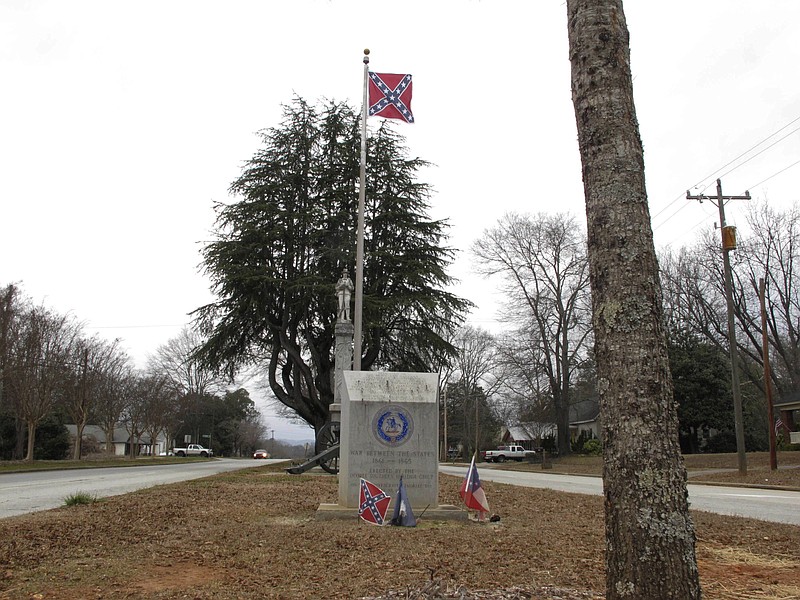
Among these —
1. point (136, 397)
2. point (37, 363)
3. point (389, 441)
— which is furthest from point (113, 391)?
point (389, 441)

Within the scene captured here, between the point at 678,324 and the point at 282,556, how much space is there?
4286cm

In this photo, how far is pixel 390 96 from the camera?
55.3ft

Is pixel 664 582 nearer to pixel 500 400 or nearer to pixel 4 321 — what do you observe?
pixel 4 321

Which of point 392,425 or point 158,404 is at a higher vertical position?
point 158,404

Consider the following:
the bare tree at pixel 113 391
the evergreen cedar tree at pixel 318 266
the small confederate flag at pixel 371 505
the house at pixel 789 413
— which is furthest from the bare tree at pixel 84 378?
the house at pixel 789 413

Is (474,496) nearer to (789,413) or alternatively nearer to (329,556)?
(329,556)

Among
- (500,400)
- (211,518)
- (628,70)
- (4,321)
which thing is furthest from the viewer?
(500,400)

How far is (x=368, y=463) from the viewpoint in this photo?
9344 millimetres

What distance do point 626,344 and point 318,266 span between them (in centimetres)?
2731

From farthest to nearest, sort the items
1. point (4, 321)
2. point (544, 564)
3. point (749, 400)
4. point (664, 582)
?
point (749, 400)
point (4, 321)
point (544, 564)
point (664, 582)

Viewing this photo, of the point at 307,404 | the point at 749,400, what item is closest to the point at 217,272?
the point at 307,404

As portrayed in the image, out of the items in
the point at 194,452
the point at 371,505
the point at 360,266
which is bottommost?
the point at 194,452

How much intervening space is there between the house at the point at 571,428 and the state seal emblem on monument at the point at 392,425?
153 ft

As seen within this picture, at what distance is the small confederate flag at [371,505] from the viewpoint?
26.8 feet
